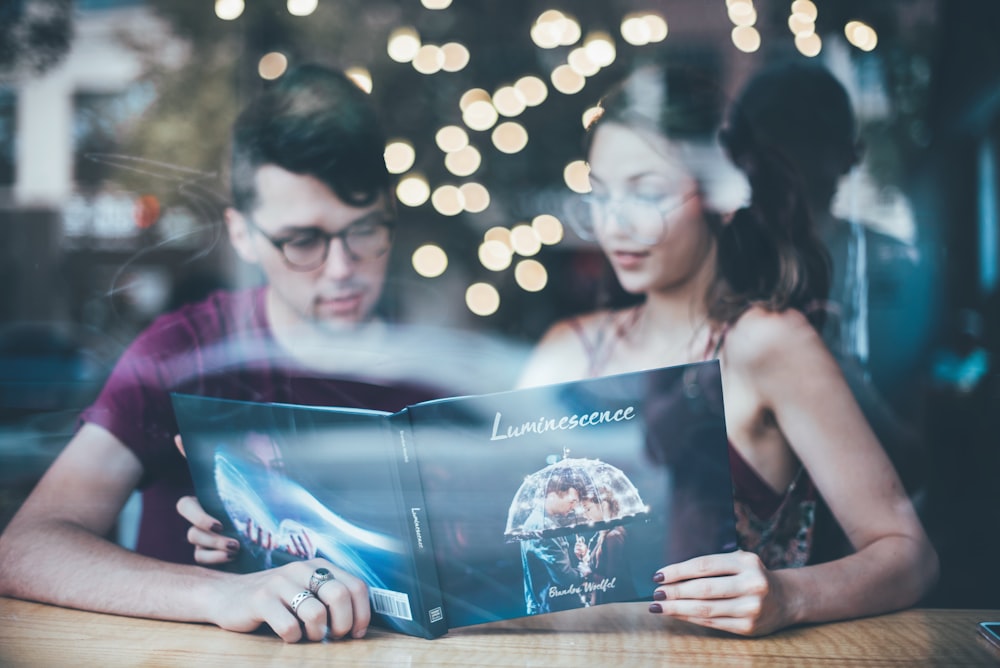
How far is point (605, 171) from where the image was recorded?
72.0 inches

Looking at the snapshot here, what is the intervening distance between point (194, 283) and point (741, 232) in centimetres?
122

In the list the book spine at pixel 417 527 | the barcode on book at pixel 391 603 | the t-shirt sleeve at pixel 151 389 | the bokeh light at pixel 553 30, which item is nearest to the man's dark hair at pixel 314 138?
the t-shirt sleeve at pixel 151 389

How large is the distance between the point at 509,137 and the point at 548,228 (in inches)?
13.4

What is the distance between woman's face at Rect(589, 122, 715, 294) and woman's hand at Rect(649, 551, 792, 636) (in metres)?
0.72

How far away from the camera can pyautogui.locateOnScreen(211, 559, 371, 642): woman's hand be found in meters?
1.25

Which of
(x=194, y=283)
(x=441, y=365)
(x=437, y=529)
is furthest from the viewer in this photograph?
(x=441, y=365)

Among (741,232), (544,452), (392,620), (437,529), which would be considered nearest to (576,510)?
(544,452)

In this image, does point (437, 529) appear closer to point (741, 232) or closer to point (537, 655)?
point (537, 655)

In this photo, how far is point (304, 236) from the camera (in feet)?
6.00

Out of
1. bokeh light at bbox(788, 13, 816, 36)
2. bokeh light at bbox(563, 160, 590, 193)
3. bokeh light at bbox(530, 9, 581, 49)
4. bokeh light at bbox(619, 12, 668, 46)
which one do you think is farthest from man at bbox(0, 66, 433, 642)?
bokeh light at bbox(788, 13, 816, 36)

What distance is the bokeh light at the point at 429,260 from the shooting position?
2088mm

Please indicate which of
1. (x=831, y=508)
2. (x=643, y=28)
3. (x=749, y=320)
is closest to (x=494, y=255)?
(x=643, y=28)

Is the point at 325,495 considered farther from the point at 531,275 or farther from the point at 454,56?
the point at 454,56

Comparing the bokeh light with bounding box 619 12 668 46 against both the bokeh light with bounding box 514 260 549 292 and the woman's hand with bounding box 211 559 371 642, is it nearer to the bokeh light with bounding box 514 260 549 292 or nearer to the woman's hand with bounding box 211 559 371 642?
→ the bokeh light with bounding box 514 260 549 292
